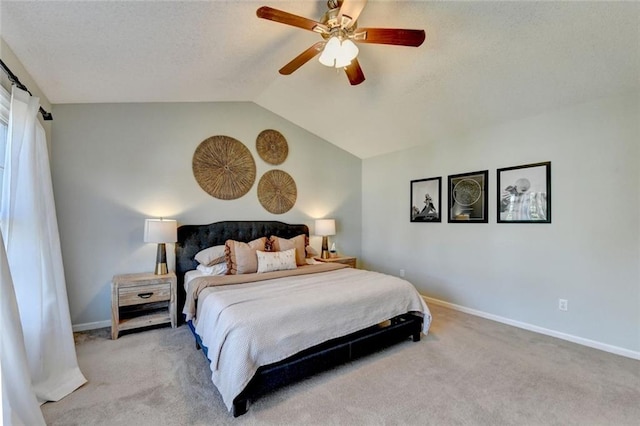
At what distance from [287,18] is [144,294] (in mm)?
2979

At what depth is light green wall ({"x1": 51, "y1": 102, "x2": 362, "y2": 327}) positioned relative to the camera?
3105 millimetres

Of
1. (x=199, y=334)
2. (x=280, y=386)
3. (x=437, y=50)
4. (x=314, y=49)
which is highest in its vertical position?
(x=437, y=50)

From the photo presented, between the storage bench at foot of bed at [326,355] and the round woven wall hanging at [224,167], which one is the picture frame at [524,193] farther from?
the round woven wall hanging at [224,167]

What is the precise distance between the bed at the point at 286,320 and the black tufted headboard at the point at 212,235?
5.6 inches

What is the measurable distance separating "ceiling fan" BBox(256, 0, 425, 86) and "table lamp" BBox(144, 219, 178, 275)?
2.38 meters

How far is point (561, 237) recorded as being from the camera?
296 centimetres

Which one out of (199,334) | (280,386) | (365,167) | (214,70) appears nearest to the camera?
(280,386)

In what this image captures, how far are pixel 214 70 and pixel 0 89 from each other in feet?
5.32

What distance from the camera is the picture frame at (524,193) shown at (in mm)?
3064

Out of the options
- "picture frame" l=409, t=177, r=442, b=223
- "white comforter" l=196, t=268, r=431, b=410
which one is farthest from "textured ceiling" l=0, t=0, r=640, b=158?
"white comforter" l=196, t=268, r=431, b=410

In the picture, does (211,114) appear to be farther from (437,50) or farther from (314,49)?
(437,50)

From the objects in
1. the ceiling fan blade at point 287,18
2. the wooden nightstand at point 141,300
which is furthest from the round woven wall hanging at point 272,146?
the ceiling fan blade at point 287,18

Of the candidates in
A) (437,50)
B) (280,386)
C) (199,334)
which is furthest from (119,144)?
(437,50)

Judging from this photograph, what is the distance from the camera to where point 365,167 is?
208 inches
